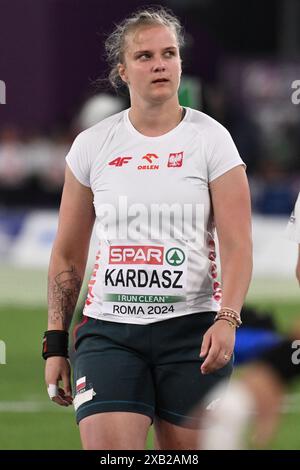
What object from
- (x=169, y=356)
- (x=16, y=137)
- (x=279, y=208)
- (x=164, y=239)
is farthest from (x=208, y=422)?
(x=16, y=137)

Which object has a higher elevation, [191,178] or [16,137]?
[191,178]

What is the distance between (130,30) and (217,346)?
143 centimetres

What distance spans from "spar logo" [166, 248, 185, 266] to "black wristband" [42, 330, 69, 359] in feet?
2.04

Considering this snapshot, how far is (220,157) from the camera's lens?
5723 millimetres

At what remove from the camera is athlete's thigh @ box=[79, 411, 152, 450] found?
18.2 ft

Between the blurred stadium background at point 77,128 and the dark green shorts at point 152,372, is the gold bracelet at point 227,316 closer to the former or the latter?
the dark green shorts at point 152,372

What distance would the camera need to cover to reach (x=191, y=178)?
5.74 m

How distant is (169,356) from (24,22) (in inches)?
759

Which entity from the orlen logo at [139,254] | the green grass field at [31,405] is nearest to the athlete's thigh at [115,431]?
the orlen logo at [139,254]

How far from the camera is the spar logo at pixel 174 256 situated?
5727 millimetres

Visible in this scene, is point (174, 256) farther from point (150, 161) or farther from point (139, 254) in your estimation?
point (150, 161)

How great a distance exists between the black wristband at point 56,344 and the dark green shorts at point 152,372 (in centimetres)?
21

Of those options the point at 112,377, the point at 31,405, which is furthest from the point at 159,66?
the point at 31,405
